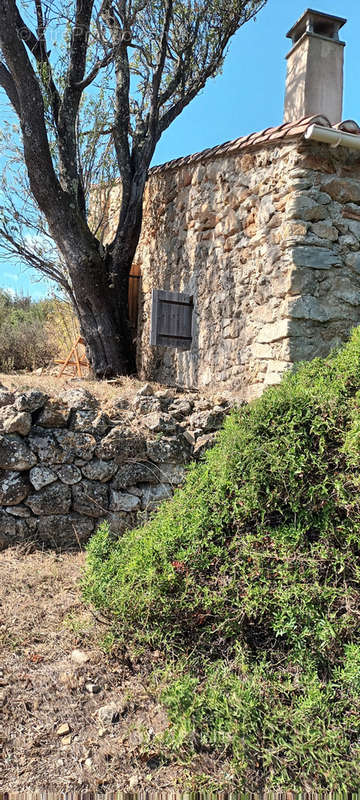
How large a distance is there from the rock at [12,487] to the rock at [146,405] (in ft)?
3.94

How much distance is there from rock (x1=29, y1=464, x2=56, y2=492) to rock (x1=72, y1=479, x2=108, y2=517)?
220 mm

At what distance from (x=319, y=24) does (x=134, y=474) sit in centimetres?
607

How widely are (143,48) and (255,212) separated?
166 inches

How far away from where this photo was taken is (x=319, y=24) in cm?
649

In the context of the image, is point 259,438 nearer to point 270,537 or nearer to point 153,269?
point 270,537

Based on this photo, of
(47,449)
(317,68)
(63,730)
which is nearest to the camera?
(63,730)

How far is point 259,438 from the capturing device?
296cm

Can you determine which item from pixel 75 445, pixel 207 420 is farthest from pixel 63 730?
pixel 207 420

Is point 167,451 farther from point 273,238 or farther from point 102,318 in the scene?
point 102,318

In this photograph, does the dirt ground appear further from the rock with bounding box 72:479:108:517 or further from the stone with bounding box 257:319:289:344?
the stone with bounding box 257:319:289:344

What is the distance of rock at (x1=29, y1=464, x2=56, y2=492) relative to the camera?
432cm

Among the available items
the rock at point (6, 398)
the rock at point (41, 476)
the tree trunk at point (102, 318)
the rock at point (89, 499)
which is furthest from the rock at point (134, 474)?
the tree trunk at point (102, 318)

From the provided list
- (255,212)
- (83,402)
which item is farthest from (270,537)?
(255,212)

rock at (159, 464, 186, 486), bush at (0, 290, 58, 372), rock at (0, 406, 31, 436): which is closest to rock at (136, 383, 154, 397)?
rock at (159, 464, 186, 486)
